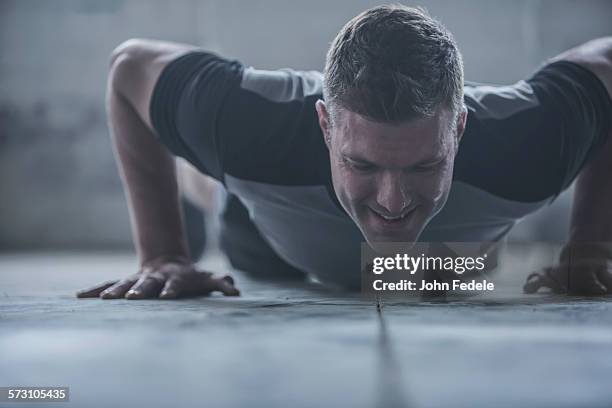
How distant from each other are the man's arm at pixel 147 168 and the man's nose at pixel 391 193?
0.96ft

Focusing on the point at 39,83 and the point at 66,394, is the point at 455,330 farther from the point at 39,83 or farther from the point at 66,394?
the point at 39,83

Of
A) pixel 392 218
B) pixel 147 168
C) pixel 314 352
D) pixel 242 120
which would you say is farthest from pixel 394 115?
pixel 147 168

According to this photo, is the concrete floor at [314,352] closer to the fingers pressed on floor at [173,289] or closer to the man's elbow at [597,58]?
the fingers pressed on floor at [173,289]

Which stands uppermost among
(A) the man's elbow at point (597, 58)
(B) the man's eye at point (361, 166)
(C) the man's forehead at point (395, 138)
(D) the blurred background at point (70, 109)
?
(A) the man's elbow at point (597, 58)

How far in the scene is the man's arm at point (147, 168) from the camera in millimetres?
1084

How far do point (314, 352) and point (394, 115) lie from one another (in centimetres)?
36

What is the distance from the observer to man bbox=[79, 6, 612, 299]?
88cm

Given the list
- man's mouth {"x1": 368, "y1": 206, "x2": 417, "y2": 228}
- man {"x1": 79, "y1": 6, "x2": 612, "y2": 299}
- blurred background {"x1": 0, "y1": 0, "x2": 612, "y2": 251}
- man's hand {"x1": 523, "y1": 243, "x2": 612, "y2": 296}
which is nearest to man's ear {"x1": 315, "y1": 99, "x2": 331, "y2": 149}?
man {"x1": 79, "y1": 6, "x2": 612, "y2": 299}

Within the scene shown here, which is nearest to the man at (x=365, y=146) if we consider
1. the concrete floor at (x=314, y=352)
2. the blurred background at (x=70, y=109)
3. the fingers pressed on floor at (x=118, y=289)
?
the fingers pressed on floor at (x=118, y=289)

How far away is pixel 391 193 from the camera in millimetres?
863

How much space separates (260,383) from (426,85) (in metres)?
0.48

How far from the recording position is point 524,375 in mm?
519

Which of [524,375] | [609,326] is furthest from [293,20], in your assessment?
[524,375]

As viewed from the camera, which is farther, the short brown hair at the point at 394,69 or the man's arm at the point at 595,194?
the man's arm at the point at 595,194
